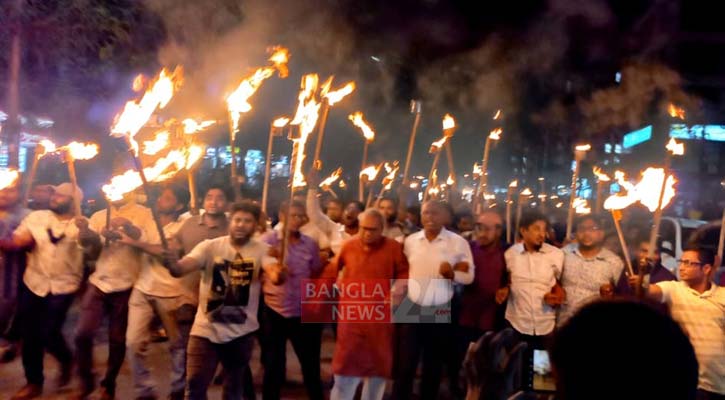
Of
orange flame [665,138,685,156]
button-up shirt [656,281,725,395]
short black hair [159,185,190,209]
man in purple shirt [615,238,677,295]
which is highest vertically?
orange flame [665,138,685,156]

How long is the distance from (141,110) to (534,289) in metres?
3.22

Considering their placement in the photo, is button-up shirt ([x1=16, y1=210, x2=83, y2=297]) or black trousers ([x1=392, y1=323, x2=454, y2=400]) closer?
black trousers ([x1=392, y1=323, x2=454, y2=400])

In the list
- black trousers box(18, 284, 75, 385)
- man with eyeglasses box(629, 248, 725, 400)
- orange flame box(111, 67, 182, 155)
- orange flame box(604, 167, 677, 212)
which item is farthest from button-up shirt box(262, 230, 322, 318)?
man with eyeglasses box(629, 248, 725, 400)

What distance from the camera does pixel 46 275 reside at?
588 centimetres

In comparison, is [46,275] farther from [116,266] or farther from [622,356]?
[622,356]

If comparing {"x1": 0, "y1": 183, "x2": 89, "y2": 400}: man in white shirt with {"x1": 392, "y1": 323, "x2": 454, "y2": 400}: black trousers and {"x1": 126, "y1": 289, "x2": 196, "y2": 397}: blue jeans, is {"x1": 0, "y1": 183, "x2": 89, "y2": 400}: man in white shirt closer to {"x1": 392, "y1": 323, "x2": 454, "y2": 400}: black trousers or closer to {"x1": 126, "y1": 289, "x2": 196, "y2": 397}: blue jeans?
{"x1": 126, "y1": 289, "x2": 196, "y2": 397}: blue jeans

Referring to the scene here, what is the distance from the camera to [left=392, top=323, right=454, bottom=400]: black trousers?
224 inches

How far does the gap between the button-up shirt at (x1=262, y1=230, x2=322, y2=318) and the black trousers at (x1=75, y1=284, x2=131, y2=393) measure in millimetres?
1197

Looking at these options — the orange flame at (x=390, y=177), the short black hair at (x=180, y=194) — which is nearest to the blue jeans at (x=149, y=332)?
the short black hair at (x=180, y=194)

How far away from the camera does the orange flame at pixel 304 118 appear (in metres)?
5.44

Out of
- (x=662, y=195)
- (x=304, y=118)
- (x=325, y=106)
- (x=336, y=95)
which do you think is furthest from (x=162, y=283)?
(x=662, y=195)

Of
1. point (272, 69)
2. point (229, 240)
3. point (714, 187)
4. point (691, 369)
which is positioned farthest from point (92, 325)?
point (714, 187)

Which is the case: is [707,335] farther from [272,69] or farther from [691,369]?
[272,69]

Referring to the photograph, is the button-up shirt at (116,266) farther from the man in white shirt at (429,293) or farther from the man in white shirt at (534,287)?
the man in white shirt at (534,287)
